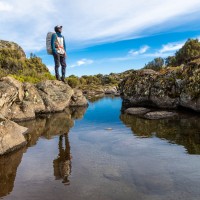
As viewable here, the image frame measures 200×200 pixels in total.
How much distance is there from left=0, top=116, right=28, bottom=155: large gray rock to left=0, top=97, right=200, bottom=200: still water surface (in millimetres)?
548

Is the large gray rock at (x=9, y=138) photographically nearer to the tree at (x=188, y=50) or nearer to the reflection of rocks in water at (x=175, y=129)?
the reflection of rocks in water at (x=175, y=129)

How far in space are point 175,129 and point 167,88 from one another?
41.6 ft

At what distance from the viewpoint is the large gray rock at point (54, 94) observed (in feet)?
111

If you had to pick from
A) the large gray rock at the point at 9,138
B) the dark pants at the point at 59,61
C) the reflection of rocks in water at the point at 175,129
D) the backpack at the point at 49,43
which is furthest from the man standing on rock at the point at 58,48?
the large gray rock at the point at 9,138

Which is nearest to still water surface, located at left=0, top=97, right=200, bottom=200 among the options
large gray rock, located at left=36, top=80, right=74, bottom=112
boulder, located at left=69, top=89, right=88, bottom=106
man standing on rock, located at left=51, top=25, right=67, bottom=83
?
large gray rock, located at left=36, top=80, right=74, bottom=112

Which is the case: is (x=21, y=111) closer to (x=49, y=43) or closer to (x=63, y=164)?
(x=49, y=43)

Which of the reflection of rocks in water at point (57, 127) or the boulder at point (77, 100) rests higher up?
the boulder at point (77, 100)

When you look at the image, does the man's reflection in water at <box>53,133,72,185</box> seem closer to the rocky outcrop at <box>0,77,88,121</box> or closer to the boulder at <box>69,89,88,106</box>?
the rocky outcrop at <box>0,77,88,121</box>

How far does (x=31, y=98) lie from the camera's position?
104ft

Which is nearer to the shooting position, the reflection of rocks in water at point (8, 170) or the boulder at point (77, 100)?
the reflection of rocks in water at point (8, 170)

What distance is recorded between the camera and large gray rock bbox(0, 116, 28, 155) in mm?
14930

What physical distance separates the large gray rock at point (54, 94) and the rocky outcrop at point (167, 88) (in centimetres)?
856

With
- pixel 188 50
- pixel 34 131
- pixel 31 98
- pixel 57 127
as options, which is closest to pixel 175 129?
pixel 57 127

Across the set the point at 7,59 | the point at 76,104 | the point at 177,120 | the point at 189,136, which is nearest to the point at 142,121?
the point at 177,120
